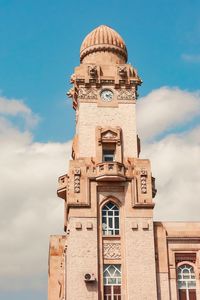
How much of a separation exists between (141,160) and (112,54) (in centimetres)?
859

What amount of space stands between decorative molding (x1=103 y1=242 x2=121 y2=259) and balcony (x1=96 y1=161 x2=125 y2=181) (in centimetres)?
396

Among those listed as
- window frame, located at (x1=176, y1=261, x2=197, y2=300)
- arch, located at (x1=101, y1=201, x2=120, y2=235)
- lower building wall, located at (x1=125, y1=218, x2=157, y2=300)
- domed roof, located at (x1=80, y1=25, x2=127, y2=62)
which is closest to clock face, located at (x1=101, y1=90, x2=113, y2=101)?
domed roof, located at (x1=80, y1=25, x2=127, y2=62)

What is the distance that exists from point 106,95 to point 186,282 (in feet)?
43.2

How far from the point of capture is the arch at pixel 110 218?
3591 centimetres

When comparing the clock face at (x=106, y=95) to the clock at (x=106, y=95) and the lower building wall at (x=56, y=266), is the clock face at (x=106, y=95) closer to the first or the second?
the clock at (x=106, y=95)

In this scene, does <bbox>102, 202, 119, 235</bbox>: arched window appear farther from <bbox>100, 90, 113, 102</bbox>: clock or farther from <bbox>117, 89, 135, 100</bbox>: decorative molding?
<bbox>117, 89, 135, 100</bbox>: decorative molding

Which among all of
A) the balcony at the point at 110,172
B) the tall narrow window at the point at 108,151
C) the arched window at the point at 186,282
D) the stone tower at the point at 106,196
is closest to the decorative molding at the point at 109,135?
the stone tower at the point at 106,196

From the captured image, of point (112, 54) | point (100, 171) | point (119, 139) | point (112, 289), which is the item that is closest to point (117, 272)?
point (112, 289)

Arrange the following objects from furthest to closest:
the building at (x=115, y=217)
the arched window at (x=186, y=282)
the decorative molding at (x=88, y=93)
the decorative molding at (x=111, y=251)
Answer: the decorative molding at (x=88, y=93) < the arched window at (x=186, y=282) < the decorative molding at (x=111, y=251) < the building at (x=115, y=217)

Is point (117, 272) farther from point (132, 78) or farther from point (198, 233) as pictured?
point (132, 78)

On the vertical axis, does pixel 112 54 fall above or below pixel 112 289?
above

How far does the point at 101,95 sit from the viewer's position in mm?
39469

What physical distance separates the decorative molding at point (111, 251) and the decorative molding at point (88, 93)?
9970mm

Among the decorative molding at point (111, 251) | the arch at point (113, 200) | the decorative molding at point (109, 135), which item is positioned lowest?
the decorative molding at point (111, 251)
